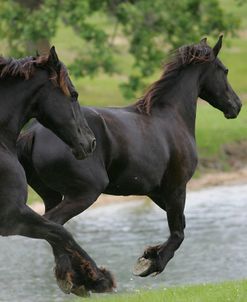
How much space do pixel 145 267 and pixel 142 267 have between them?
29 millimetres

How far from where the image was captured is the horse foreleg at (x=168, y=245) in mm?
11125

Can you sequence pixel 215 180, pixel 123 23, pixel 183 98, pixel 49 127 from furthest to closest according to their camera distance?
1. pixel 123 23
2. pixel 215 180
3. pixel 183 98
4. pixel 49 127

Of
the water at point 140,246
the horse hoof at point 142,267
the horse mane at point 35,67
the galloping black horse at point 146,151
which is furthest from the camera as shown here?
the water at point 140,246

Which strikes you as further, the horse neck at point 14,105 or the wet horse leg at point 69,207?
the wet horse leg at point 69,207

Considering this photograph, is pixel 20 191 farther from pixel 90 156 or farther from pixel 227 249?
pixel 227 249

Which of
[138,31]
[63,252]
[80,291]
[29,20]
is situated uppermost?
[63,252]

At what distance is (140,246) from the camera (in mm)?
15914

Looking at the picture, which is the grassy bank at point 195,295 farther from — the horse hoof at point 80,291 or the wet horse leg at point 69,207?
the wet horse leg at point 69,207

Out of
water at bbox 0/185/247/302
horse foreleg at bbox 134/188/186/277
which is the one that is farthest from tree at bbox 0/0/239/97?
horse foreleg at bbox 134/188/186/277

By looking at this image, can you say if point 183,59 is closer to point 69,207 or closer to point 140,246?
point 69,207

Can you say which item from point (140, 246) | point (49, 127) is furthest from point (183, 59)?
point (140, 246)

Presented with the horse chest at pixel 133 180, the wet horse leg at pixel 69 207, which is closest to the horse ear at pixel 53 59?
the wet horse leg at pixel 69 207

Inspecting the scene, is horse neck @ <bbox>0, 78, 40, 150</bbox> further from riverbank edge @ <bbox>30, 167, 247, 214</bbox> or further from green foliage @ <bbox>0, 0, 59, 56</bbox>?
green foliage @ <bbox>0, 0, 59, 56</bbox>

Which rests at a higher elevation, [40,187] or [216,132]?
[40,187]
